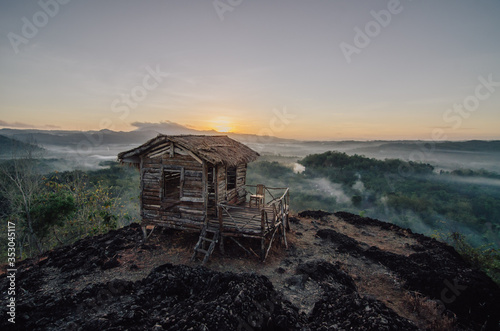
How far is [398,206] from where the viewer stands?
32312mm

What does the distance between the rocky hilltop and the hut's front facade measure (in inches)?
77.6

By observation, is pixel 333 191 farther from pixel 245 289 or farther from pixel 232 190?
pixel 245 289

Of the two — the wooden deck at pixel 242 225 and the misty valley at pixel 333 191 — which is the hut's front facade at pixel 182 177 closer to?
the wooden deck at pixel 242 225

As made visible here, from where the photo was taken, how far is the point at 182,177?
11141mm

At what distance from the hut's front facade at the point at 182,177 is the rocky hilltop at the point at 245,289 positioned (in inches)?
77.6

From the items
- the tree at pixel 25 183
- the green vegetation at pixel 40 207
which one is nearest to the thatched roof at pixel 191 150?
the green vegetation at pixel 40 207

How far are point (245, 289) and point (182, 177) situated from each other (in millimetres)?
6504

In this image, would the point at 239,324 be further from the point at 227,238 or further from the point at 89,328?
the point at 227,238

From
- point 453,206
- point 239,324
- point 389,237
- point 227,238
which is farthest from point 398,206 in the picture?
point 239,324

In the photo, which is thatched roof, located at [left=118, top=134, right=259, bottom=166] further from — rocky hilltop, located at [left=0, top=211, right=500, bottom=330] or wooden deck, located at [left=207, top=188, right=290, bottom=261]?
rocky hilltop, located at [left=0, top=211, right=500, bottom=330]

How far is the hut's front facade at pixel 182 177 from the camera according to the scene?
10906 mm

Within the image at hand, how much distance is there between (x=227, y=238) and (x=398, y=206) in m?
31.2

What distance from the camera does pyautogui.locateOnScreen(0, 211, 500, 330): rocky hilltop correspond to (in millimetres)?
5992

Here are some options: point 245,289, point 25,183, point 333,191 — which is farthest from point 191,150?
point 333,191
